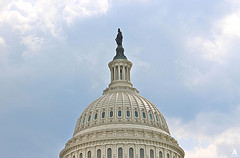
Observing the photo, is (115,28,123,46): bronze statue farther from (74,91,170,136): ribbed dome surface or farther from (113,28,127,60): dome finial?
(74,91,170,136): ribbed dome surface

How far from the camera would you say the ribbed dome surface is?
101 metres

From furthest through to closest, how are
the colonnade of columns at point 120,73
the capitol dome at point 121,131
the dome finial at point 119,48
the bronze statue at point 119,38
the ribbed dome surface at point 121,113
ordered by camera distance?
the bronze statue at point 119,38
the dome finial at point 119,48
the colonnade of columns at point 120,73
the ribbed dome surface at point 121,113
the capitol dome at point 121,131

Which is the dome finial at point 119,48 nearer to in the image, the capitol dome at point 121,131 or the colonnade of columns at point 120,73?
the colonnade of columns at point 120,73

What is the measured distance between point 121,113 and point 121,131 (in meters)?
4.72

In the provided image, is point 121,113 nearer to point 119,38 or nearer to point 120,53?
point 120,53

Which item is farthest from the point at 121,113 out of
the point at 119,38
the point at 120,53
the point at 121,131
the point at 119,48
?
the point at 119,38

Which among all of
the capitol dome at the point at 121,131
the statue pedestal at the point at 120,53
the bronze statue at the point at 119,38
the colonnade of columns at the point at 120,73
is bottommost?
the capitol dome at the point at 121,131

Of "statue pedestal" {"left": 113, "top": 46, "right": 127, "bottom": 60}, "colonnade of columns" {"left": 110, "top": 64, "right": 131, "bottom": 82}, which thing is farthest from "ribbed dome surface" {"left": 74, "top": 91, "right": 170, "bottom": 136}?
"statue pedestal" {"left": 113, "top": 46, "right": 127, "bottom": 60}

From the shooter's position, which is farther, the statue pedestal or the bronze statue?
the bronze statue

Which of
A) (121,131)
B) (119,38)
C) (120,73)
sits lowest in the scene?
(121,131)

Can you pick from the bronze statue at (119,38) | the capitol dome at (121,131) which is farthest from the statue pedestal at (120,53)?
the capitol dome at (121,131)

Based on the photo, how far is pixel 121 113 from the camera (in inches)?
3976

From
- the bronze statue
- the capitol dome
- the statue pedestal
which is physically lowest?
the capitol dome

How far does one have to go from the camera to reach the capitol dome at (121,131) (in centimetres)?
9625
